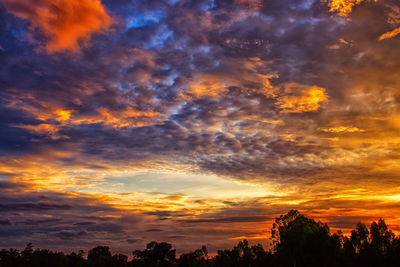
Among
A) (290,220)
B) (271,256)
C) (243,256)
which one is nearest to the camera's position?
(290,220)

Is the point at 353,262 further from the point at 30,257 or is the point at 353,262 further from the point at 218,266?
the point at 30,257

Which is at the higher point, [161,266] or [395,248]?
[395,248]

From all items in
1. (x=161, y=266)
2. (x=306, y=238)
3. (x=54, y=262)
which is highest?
(x=306, y=238)

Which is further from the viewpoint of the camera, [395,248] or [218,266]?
[218,266]

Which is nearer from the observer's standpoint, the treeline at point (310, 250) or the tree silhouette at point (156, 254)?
the treeline at point (310, 250)

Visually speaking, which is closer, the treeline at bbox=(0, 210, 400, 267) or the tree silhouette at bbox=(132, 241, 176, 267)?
the treeline at bbox=(0, 210, 400, 267)

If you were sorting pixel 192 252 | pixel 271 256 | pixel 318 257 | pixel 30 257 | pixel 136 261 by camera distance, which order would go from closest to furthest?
1. pixel 318 257
2. pixel 271 256
3. pixel 30 257
4. pixel 192 252
5. pixel 136 261

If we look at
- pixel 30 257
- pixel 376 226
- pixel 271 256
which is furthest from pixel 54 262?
pixel 376 226

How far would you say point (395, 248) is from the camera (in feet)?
240

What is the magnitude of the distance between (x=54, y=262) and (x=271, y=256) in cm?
6750

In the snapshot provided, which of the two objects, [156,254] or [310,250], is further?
[156,254]

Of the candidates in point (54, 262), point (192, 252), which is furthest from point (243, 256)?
point (54, 262)

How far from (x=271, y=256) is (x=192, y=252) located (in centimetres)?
5939

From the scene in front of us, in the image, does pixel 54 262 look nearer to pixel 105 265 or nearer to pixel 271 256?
pixel 105 265
